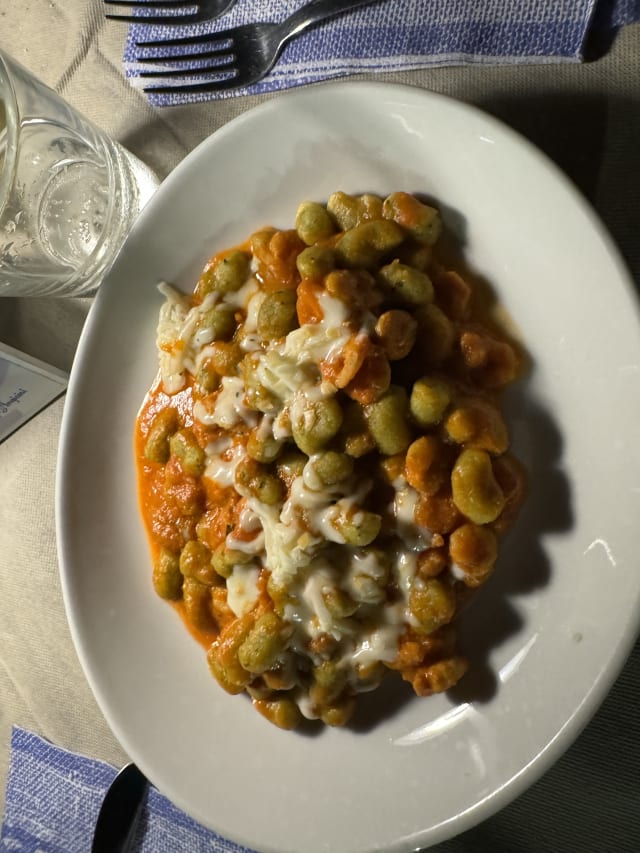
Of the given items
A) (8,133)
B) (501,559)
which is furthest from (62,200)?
(501,559)

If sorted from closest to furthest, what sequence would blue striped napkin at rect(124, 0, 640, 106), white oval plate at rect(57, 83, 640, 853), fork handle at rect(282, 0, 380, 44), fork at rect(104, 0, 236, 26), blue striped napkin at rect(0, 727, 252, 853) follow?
white oval plate at rect(57, 83, 640, 853)
blue striped napkin at rect(124, 0, 640, 106)
fork handle at rect(282, 0, 380, 44)
fork at rect(104, 0, 236, 26)
blue striped napkin at rect(0, 727, 252, 853)

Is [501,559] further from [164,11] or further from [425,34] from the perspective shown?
[164,11]

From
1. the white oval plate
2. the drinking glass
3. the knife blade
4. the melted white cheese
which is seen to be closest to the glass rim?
the drinking glass

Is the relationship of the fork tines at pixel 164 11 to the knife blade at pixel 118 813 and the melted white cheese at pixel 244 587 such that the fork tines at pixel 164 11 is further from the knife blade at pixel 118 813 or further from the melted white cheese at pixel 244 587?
the knife blade at pixel 118 813

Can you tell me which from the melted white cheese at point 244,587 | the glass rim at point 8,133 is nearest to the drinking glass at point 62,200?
the glass rim at point 8,133

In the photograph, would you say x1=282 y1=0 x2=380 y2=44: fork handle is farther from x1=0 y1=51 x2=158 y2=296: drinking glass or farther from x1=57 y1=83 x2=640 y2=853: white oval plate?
x1=0 y1=51 x2=158 y2=296: drinking glass
